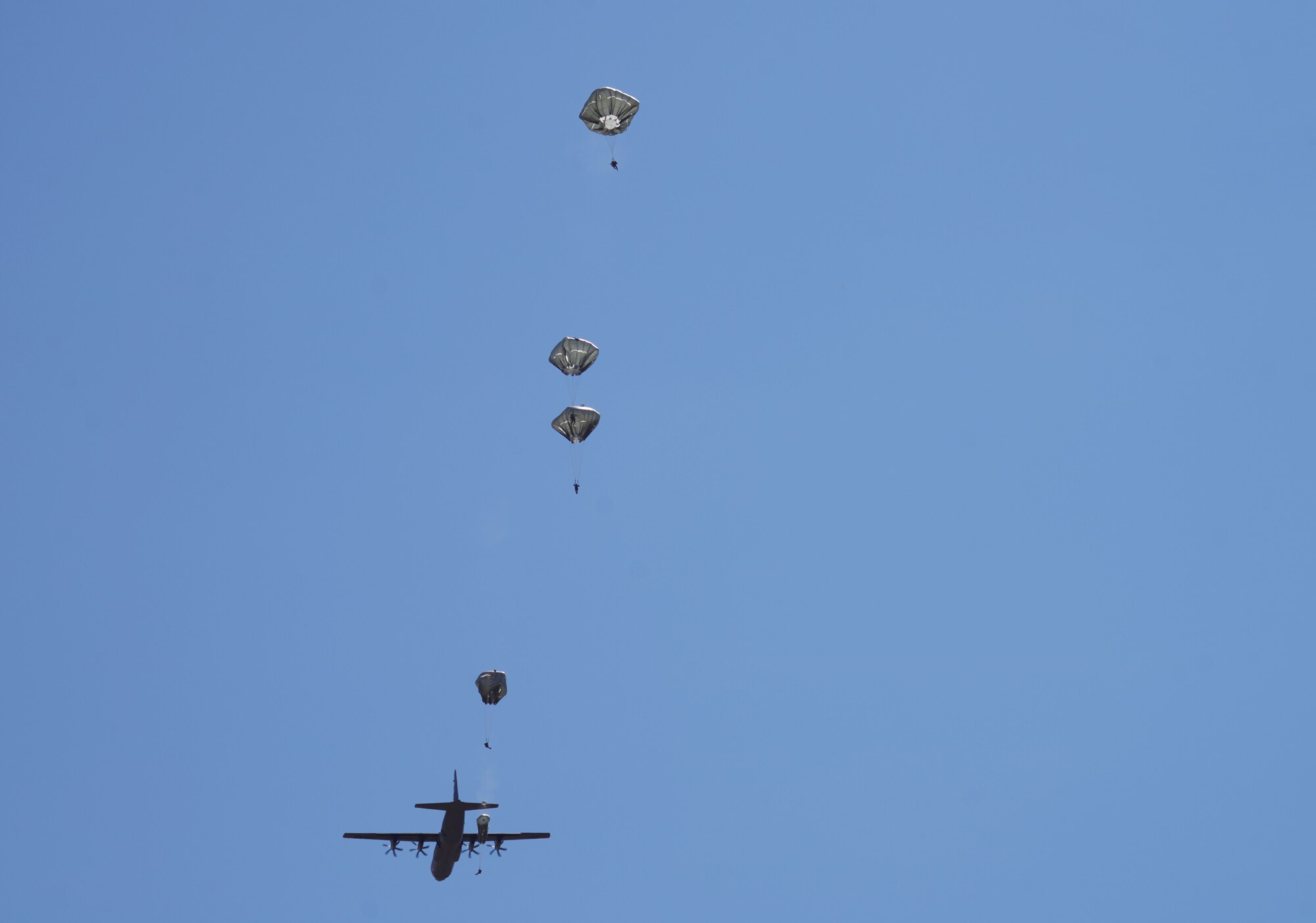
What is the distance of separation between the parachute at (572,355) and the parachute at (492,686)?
15.1 m

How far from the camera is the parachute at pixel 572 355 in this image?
63750 mm

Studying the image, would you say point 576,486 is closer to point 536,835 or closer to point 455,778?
point 455,778

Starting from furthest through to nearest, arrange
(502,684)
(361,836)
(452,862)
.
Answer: (361,836) → (452,862) → (502,684)

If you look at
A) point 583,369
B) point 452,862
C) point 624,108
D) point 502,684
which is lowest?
point 452,862

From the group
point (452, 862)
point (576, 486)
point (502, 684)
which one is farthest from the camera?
point (452, 862)

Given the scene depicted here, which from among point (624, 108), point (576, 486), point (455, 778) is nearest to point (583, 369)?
point (576, 486)

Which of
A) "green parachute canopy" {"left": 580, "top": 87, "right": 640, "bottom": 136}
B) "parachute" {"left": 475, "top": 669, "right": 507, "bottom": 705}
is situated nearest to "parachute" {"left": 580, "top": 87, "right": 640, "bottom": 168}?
"green parachute canopy" {"left": 580, "top": 87, "right": 640, "bottom": 136}

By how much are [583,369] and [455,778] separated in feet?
74.6

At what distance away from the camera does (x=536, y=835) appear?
7838cm

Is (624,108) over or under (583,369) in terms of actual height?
over

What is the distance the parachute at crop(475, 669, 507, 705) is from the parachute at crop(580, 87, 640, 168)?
25.1m

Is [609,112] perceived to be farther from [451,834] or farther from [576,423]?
[451,834]

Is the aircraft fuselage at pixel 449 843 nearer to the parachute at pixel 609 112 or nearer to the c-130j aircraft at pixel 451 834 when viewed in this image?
the c-130j aircraft at pixel 451 834

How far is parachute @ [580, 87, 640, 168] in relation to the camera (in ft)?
205
